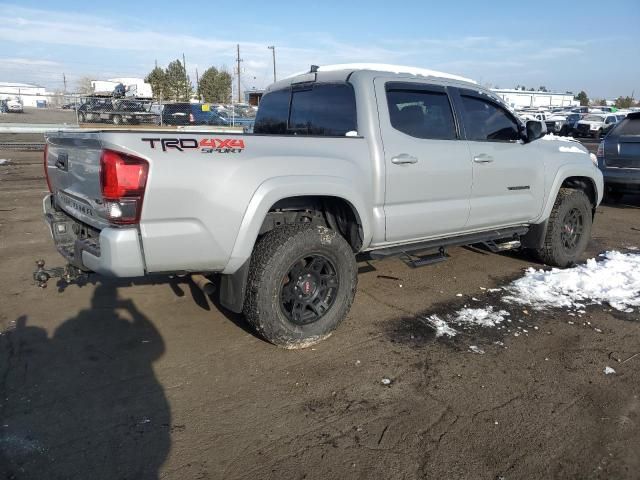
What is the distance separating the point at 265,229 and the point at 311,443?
1601 mm

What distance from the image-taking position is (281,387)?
128 inches

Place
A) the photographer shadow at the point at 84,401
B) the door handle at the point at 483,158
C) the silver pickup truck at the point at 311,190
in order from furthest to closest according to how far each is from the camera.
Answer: the door handle at the point at 483,158 → the silver pickup truck at the point at 311,190 → the photographer shadow at the point at 84,401

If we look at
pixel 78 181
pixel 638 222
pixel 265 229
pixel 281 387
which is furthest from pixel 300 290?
pixel 638 222

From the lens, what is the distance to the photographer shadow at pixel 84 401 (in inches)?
99.0

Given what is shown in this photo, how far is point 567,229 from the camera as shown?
595 centimetres

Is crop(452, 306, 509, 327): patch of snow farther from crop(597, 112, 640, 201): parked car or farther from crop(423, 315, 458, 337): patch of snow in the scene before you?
crop(597, 112, 640, 201): parked car

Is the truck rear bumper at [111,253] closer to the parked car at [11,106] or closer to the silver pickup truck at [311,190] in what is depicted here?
the silver pickup truck at [311,190]

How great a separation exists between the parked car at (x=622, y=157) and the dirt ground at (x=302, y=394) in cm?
624

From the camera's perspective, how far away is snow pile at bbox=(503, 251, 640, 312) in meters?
4.82

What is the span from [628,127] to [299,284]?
898cm

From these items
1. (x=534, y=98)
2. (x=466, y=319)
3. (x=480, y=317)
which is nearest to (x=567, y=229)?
(x=480, y=317)

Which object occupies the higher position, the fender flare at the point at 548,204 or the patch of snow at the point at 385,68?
the patch of snow at the point at 385,68

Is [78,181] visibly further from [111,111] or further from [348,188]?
[111,111]

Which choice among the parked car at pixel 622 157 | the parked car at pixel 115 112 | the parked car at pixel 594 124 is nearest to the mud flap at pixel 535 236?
the parked car at pixel 622 157
